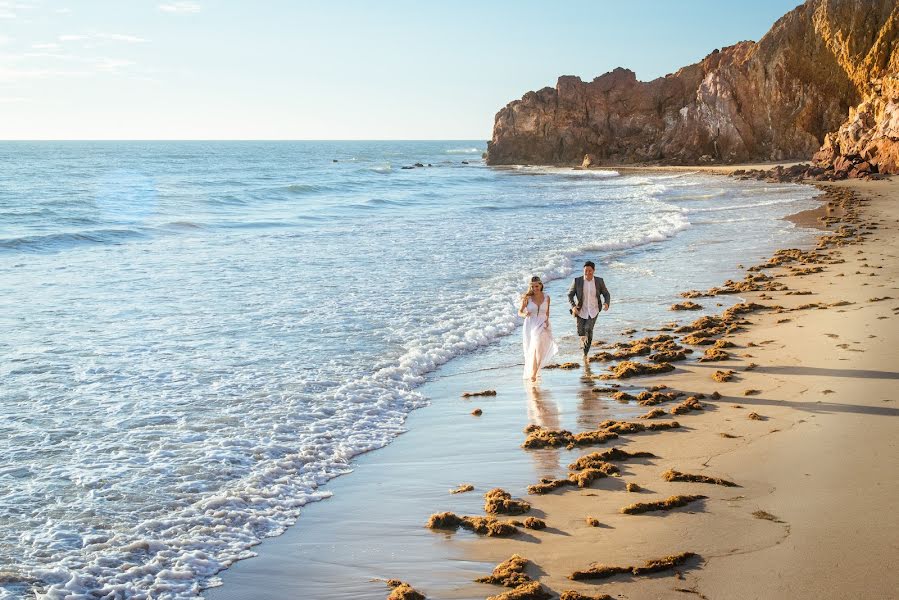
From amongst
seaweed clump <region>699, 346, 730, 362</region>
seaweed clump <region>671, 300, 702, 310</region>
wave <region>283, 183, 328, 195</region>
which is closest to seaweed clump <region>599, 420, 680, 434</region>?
seaweed clump <region>699, 346, 730, 362</region>

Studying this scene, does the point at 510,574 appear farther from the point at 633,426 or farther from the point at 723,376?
the point at 723,376

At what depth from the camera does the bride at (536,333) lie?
393 inches

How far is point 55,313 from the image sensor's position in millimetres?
13703

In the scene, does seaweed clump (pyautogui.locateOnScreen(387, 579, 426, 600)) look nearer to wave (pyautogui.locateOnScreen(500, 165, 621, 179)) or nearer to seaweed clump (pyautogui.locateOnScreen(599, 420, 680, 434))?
seaweed clump (pyautogui.locateOnScreen(599, 420, 680, 434))

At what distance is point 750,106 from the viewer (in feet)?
221

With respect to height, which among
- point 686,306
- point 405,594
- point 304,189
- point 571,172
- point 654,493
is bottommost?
point 405,594

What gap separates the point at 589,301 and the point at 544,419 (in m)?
3.02

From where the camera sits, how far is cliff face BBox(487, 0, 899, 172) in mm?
49034

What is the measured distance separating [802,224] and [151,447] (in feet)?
73.4

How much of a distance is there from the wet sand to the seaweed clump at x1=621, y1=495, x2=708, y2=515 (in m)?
0.05

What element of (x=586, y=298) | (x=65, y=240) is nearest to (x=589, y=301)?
(x=586, y=298)

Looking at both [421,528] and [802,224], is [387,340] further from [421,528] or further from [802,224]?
[802,224]

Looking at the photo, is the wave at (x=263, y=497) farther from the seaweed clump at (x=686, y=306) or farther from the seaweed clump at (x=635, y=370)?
the seaweed clump at (x=686, y=306)

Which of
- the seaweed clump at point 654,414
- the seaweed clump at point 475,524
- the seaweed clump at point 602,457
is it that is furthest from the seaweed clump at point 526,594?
the seaweed clump at point 654,414
